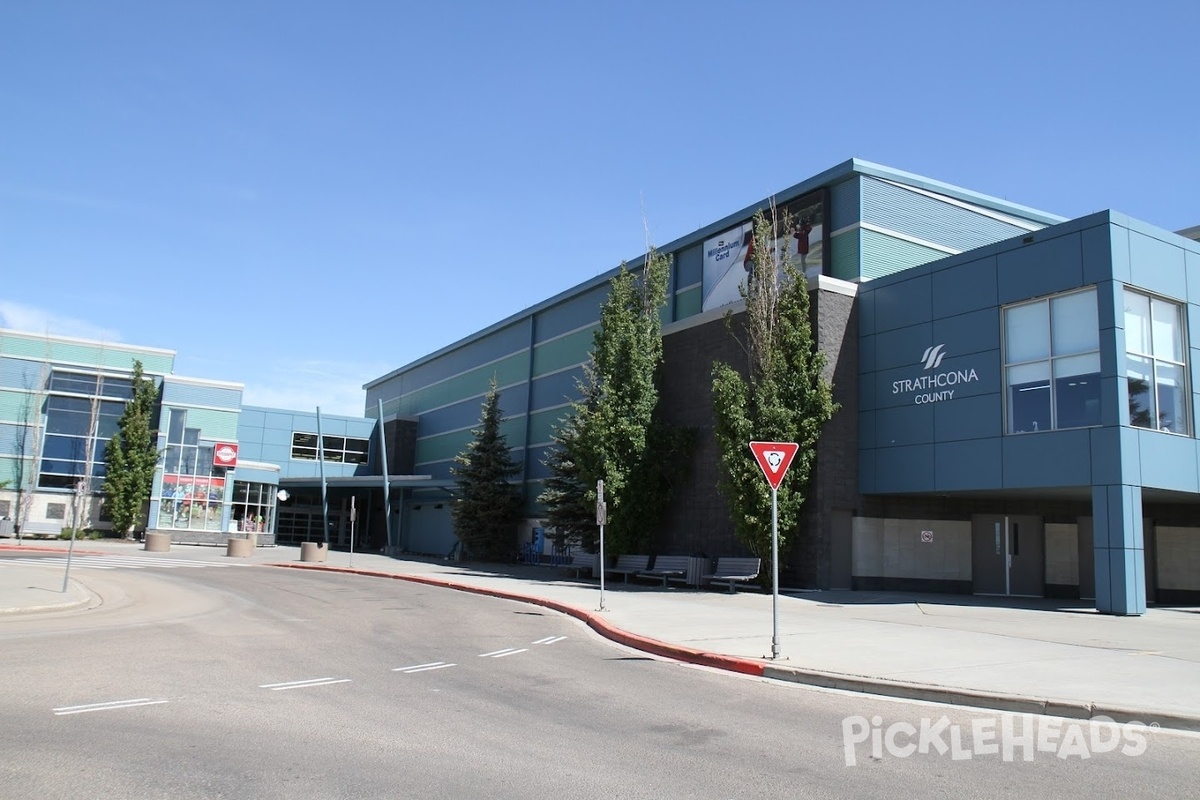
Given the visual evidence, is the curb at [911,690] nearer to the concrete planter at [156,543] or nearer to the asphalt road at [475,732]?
the asphalt road at [475,732]

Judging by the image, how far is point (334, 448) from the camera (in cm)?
6344

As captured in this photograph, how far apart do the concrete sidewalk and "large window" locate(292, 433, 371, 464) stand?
34.4 m

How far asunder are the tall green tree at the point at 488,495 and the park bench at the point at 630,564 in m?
12.4

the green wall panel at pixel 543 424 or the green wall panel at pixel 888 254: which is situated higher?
the green wall panel at pixel 888 254

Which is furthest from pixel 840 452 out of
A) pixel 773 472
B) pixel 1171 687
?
pixel 1171 687

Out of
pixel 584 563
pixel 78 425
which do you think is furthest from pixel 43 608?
pixel 78 425

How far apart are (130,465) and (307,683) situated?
153 feet

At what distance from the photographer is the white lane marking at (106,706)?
330 inches

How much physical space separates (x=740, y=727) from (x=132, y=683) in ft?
20.8

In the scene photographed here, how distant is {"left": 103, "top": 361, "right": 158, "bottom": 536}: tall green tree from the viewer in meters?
50.6

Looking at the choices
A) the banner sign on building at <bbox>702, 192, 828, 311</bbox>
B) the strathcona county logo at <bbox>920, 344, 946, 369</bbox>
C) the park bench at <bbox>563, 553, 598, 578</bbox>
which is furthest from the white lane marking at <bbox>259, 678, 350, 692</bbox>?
the park bench at <bbox>563, 553, 598, 578</bbox>

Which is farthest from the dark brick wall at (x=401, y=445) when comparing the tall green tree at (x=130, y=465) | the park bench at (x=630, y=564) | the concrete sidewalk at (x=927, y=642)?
the concrete sidewalk at (x=927, y=642)

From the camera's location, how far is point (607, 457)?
31.2 metres

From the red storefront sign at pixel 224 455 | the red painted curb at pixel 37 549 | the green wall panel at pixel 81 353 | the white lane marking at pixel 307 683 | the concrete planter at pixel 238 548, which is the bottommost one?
the white lane marking at pixel 307 683
